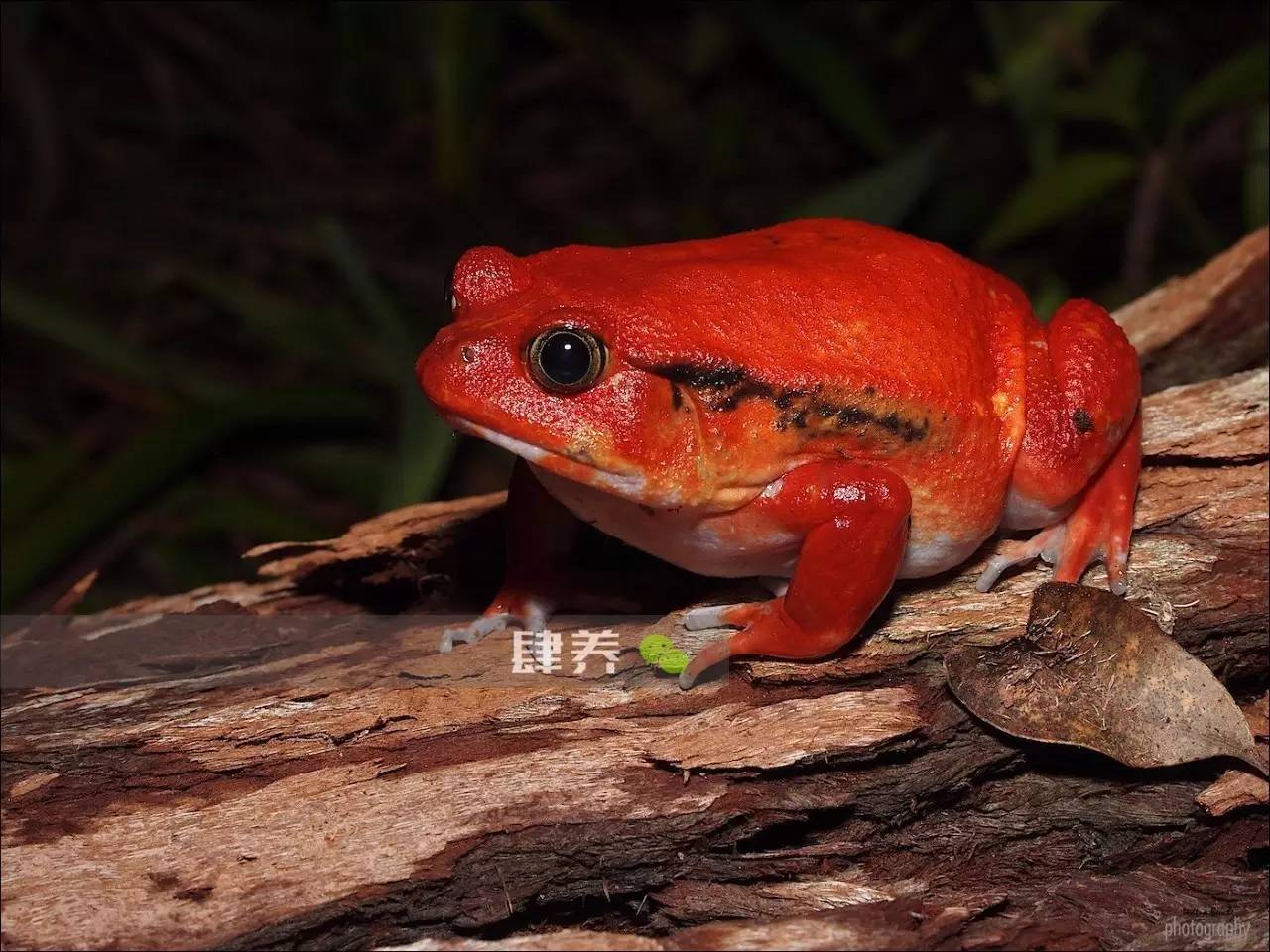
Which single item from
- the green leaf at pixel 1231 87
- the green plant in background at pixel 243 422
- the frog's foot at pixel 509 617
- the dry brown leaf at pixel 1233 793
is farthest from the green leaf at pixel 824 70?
the dry brown leaf at pixel 1233 793

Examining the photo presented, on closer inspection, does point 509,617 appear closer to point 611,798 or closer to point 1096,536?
point 611,798

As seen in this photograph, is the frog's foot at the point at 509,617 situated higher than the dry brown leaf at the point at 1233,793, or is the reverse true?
the frog's foot at the point at 509,617

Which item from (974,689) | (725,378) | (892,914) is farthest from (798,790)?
(725,378)

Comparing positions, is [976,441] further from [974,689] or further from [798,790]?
[798,790]

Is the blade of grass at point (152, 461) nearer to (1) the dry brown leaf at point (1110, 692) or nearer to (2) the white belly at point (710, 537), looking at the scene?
(2) the white belly at point (710, 537)

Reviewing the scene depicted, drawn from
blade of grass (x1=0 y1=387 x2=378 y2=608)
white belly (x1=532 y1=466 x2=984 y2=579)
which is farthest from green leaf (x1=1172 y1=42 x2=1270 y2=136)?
blade of grass (x1=0 y1=387 x2=378 y2=608)

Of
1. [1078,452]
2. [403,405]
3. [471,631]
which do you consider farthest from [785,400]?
[403,405]

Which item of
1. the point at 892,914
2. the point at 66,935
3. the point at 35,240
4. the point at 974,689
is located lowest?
the point at 892,914

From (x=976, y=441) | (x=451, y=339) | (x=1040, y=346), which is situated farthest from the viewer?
(x=1040, y=346)
